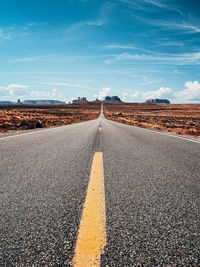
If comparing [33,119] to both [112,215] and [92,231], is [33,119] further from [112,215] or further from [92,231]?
[92,231]

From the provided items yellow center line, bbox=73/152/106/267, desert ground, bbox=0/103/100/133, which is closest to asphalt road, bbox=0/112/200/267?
yellow center line, bbox=73/152/106/267

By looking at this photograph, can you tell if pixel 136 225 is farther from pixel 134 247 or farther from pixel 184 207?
pixel 184 207

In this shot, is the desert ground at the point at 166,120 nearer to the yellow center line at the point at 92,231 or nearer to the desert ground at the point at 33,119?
the desert ground at the point at 33,119

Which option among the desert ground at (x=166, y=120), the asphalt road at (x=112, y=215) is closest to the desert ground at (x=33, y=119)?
the desert ground at (x=166, y=120)

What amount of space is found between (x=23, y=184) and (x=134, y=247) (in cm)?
165

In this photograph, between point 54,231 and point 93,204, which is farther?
point 93,204

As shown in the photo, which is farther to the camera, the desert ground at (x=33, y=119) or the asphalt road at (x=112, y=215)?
the desert ground at (x=33, y=119)

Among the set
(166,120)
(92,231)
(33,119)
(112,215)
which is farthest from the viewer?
(166,120)

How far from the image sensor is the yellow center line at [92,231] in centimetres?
108

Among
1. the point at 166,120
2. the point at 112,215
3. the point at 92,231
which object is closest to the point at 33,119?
the point at 166,120

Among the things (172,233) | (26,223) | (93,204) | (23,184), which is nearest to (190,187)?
(172,233)

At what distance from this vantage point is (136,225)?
1458 millimetres

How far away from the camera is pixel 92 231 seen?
1345mm

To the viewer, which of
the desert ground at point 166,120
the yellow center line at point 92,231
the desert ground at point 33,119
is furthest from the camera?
the desert ground at point 166,120
